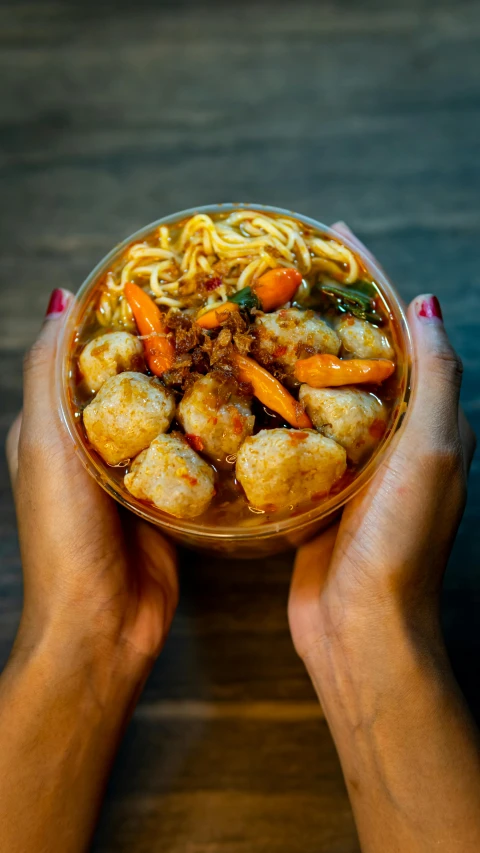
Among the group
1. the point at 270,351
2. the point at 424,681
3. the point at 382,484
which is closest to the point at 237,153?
the point at 270,351

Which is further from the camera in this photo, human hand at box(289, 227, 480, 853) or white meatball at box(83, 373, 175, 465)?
human hand at box(289, 227, 480, 853)

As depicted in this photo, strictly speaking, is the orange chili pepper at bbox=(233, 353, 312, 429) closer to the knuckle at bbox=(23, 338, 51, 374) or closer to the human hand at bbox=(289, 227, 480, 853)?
the human hand at bbox=(289, 227, 480, 853)

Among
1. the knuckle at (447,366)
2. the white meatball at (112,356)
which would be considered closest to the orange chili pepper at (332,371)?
the knuckle at (447,366)

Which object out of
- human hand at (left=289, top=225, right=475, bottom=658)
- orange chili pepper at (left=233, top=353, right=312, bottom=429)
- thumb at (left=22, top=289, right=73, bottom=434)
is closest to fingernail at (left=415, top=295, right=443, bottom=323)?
human hand at (left=289, top=225, right=475, bottom=658)

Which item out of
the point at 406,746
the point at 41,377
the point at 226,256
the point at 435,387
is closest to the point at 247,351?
the point at 226,256

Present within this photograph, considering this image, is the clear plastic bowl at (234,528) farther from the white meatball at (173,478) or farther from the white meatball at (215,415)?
the white meatball at (215,415)

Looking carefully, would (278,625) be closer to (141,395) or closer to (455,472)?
(455,472)
